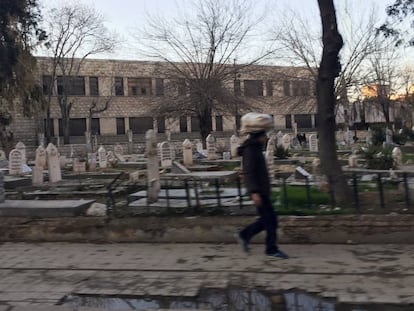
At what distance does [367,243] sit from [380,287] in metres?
1.91

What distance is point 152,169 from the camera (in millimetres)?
9602

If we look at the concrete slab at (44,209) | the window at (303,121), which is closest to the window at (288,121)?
the window at (303,121)

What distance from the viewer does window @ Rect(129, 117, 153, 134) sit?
6875 cm

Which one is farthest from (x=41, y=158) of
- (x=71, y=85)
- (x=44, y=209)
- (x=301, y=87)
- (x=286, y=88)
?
(x=71, y=85)

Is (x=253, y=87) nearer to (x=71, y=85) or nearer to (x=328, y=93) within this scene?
(x=71, y=85)

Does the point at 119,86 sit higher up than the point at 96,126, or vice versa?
the point at 119,86

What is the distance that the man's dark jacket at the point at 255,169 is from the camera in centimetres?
607

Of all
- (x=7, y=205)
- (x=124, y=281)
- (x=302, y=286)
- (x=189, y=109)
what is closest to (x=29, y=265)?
(x=124, y=281)

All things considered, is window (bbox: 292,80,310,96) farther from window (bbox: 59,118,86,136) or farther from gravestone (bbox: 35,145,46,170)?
window (bbox: 59,118,86,136)

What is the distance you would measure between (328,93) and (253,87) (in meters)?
38.6

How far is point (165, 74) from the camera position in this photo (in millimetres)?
41812

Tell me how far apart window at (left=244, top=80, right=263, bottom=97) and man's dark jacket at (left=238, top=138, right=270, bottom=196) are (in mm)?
39187

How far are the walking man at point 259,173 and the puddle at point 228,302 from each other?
4.02 feet

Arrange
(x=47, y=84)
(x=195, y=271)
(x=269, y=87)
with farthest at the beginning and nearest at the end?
(x=47, y=84), (x=269, y=87), (x=195, y=271)
